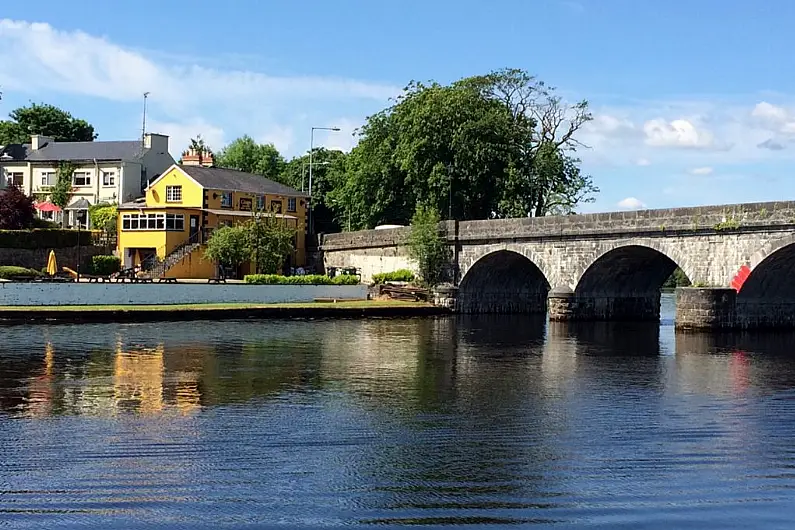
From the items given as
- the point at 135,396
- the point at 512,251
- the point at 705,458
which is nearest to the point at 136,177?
the point at 512,251

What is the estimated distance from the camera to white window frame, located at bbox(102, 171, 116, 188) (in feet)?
297

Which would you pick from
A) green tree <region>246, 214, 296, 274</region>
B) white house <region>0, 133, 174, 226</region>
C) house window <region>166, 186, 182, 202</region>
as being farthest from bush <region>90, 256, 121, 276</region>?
white house <region>0, 133, 174, 226</region>

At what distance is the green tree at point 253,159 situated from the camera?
127062 mm

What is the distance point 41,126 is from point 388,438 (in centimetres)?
10259

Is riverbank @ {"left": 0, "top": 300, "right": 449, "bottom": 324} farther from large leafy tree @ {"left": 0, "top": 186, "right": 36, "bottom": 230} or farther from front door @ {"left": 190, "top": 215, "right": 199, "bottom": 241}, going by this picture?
large leafy tree @ {"left": 0, "top": 186, "right": 36, "bottom": 230}

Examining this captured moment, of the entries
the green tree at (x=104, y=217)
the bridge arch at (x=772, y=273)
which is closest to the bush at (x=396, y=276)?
the green tree at (x=104, y=217)

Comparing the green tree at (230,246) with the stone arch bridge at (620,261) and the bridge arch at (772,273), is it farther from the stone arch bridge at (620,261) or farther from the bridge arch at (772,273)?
the bridge arch at (772,273)

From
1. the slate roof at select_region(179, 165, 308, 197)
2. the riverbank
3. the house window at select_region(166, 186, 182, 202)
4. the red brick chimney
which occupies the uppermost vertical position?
the red brick chimney

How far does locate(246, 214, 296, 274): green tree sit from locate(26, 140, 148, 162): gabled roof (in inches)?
917

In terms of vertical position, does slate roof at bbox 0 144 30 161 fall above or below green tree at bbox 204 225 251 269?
above

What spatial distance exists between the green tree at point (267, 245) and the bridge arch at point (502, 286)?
15.0 metres

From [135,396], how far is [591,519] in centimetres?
1480

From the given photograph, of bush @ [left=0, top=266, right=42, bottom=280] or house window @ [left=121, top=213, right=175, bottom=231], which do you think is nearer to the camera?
bush @ [left=0, top=266, right=42, bottom=280]

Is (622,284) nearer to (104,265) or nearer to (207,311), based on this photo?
(207,311)
